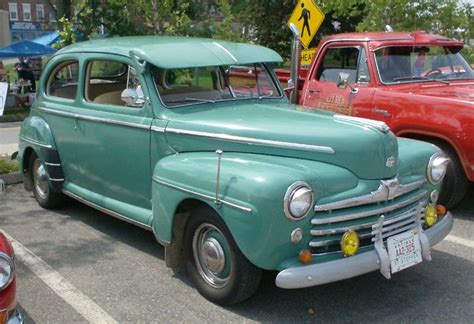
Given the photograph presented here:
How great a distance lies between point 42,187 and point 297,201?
12.6ft

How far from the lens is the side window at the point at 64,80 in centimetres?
552

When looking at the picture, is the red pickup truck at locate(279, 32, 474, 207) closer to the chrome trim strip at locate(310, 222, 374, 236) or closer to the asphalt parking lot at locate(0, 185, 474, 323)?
the asphalt parking lot at locate(0, 185, 474, 323)

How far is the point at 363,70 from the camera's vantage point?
633 centimetres

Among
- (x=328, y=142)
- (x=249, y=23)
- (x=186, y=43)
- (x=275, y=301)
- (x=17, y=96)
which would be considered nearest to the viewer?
(x=328, y=142)

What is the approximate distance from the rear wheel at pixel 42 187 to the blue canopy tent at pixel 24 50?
1264cm

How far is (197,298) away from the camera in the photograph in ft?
12.9

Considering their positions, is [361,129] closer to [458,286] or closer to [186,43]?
[458,286]

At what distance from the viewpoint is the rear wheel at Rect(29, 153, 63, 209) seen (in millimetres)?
5969

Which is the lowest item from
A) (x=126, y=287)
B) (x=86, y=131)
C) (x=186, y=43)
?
(x=126, y=287)

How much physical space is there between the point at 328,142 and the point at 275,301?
1.19 meters

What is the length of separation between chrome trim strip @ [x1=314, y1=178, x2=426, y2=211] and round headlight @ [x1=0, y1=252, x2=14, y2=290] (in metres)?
1.75

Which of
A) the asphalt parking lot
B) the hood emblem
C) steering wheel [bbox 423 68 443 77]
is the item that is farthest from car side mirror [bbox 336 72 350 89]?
the hood emblem

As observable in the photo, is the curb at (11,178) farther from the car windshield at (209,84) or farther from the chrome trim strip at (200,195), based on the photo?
the chrome trim strip at (200,195)

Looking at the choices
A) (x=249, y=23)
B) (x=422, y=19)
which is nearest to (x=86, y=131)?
(x=422, y=19)
